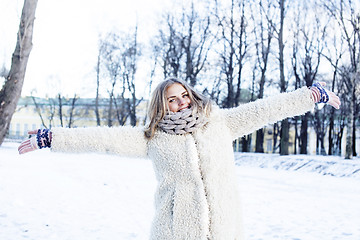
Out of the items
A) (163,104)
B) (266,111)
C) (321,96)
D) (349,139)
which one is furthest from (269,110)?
(349,139)

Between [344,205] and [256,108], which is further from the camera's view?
[344,205]

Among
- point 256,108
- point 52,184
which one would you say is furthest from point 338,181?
point 256,108

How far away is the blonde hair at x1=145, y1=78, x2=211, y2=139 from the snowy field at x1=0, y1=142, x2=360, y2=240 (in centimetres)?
398

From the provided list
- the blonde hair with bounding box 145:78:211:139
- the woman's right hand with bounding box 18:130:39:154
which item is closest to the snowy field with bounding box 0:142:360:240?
the woman's right hand with bounding box 18:130:39:154

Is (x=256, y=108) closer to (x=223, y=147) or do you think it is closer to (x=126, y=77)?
(x=223, y=147)

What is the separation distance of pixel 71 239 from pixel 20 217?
141 cm

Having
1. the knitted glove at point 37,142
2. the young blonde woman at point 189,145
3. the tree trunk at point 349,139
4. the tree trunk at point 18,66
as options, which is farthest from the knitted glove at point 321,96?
the tree trunk at point 349,139

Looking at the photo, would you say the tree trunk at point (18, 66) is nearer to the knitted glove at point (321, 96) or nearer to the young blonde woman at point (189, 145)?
the young blonde woman at point (189, 145)

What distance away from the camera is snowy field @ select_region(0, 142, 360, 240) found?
6.14 metres

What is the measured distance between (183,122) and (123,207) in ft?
20.8

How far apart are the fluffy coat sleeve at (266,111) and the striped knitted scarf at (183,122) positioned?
21 centimetres

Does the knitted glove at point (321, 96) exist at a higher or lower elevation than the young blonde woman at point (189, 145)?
higher

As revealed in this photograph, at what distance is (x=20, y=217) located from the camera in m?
6.46

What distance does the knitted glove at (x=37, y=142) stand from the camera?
2209mm
